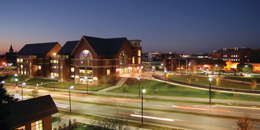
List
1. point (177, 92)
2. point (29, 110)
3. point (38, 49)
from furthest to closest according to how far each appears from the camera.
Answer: point (38, 49), point (177, 92), point (29, 110)

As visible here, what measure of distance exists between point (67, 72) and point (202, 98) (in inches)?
1917

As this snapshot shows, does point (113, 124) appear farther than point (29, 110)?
No

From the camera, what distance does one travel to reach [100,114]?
26.6 meters

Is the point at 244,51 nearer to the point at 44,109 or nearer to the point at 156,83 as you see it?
the point at 156,83

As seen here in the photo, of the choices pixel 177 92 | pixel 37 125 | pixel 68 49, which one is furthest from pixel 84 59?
pixel 37 125

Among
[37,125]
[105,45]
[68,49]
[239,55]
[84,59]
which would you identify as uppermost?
[105,45]

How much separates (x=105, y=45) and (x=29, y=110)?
4526cm

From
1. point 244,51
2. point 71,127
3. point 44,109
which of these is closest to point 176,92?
point 71,127

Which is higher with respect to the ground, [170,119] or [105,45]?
[105,45]

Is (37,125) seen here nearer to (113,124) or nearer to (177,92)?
(113,124)

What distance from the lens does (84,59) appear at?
5612 cm

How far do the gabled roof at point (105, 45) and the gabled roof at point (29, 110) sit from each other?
35983 millimetres

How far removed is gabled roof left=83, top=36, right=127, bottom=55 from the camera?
55406 millimetres

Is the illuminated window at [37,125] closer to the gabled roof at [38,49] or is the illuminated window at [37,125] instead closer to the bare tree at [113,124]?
the bare tree at [113,124]
